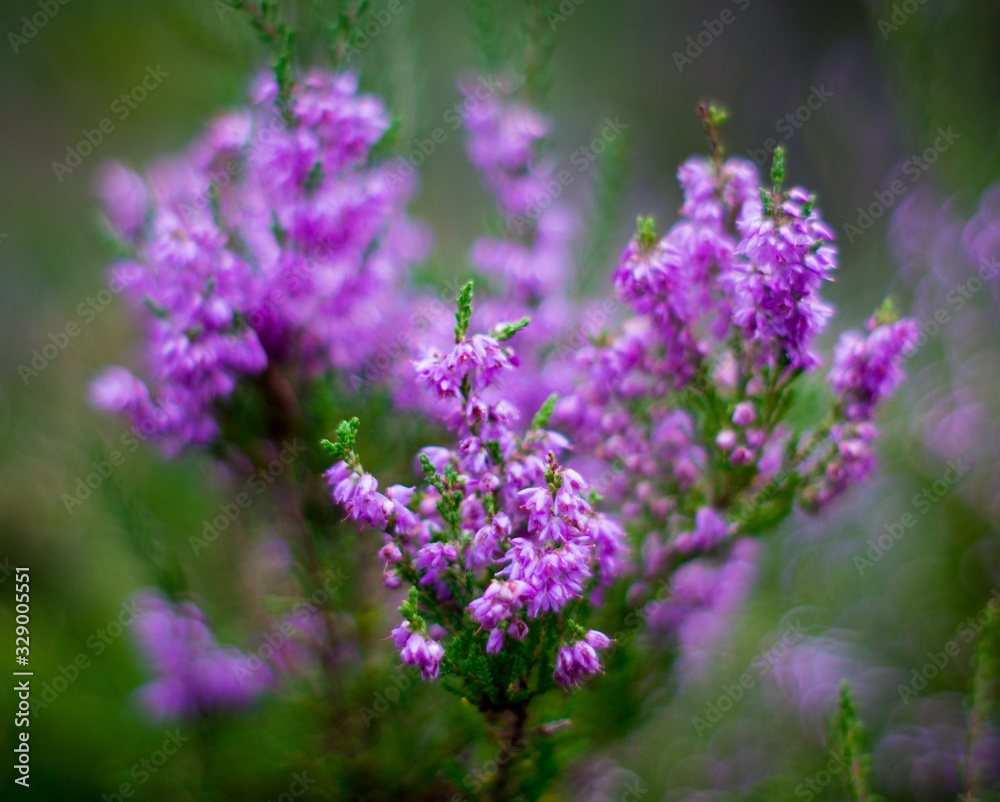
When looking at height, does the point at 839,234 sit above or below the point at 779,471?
above

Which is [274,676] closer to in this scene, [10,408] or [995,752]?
[995,752]

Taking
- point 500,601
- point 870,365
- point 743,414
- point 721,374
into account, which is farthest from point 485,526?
point 870,365

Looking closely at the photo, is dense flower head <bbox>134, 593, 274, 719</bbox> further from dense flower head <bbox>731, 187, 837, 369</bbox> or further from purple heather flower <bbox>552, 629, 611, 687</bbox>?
dense flower head <bbox>731, 187, 837, 369</bbox>

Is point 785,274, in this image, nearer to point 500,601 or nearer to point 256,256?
point 500,601

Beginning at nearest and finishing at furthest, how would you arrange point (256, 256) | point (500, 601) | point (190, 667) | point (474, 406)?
point (500, 601) < point (474, 406) < point (256, 256) < point (190, 667)

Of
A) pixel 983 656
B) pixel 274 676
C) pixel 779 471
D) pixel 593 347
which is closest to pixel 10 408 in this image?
pixel 274 676

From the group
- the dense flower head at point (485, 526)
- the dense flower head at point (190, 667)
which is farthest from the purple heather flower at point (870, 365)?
the dense flower head at point (190, 667)

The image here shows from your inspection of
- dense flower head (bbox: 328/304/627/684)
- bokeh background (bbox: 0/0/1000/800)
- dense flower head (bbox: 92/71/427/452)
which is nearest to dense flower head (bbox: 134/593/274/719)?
bokeh background (bbox: 0/0/1000/800)
